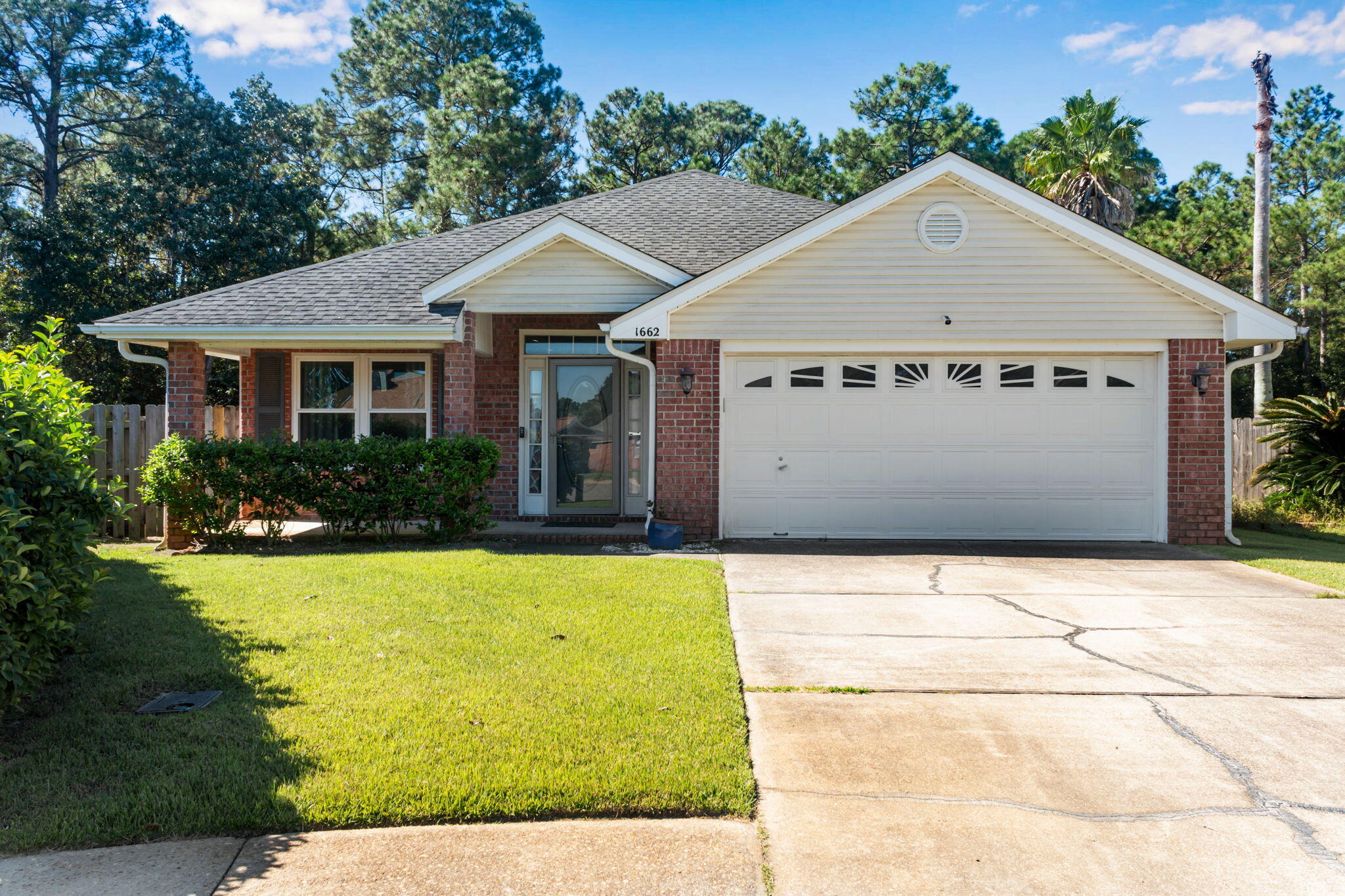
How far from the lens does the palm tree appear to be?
69.0ft

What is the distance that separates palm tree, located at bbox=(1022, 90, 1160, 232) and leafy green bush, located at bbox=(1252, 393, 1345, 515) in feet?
29.4

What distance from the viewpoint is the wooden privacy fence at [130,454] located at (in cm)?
1064

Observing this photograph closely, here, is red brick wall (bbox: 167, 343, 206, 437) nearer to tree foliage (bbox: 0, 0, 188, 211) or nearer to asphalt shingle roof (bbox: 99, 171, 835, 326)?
asphalt shingle roof (bbox: 99, 171, 835, 326)

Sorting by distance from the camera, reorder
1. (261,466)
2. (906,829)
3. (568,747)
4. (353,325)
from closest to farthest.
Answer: (906,829) → (568,747) → (261,466) → (353,325)

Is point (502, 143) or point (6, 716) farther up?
point (502, 143)

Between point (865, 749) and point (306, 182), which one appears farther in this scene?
point (306, 182)

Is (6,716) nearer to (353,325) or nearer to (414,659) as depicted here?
(414,659)

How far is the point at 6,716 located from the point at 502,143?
85.0ft

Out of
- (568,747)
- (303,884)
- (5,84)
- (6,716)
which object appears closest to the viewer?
(303,884)

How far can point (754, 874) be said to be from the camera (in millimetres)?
2945

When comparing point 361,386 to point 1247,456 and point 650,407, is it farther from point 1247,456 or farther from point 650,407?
point 1247,456

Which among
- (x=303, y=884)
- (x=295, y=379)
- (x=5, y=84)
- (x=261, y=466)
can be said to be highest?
(x=5, y=84)

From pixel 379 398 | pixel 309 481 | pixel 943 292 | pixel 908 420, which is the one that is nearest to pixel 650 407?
pixel 908 420

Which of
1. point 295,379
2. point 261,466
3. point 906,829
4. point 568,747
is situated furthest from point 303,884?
point 295,379
